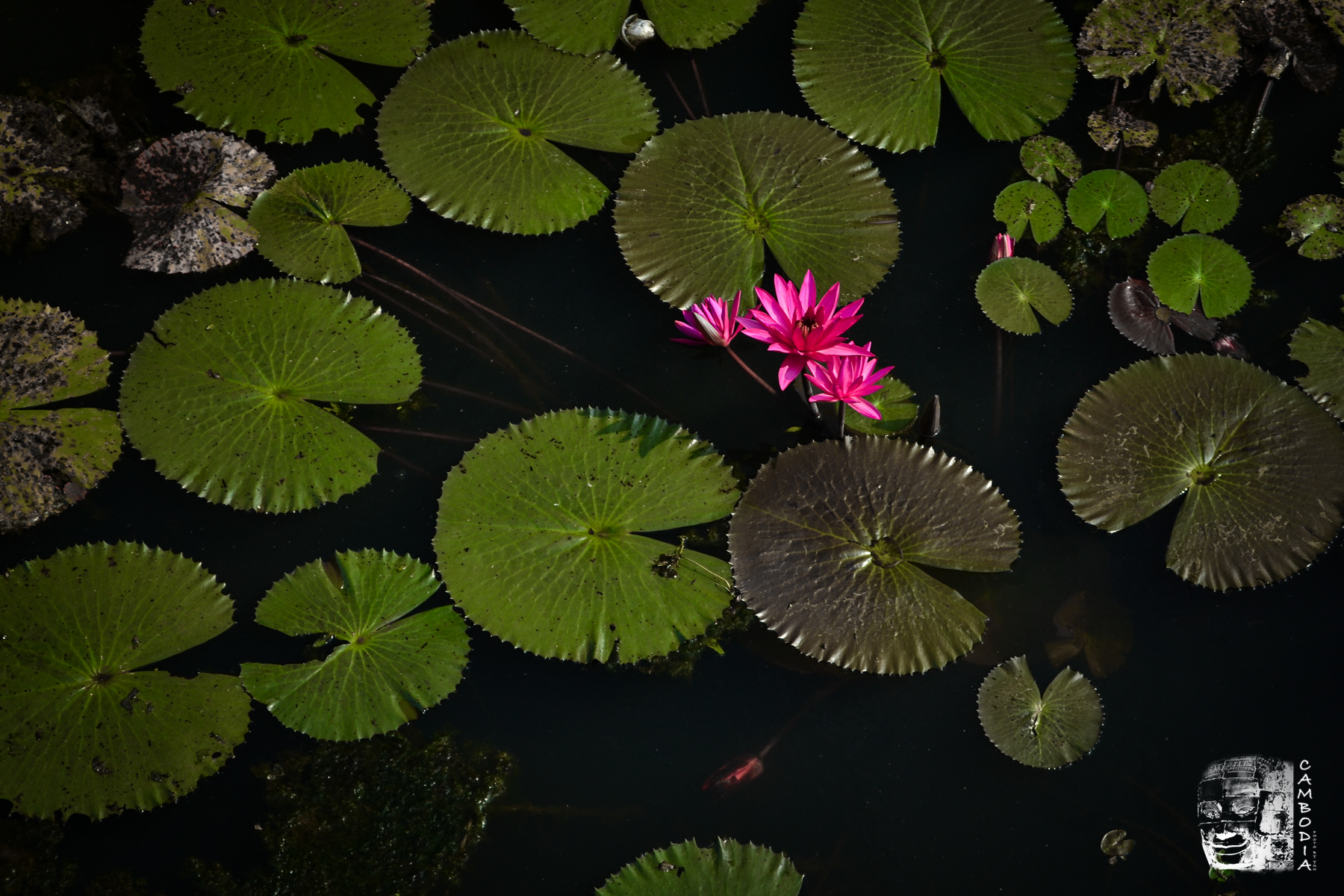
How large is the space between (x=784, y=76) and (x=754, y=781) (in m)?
2.72

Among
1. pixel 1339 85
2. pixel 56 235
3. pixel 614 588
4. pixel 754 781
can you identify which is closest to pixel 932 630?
pixel 754 781

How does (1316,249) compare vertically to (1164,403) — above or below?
above

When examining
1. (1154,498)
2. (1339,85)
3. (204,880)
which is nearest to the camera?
(204,880)

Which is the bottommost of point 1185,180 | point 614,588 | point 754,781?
point 754,781

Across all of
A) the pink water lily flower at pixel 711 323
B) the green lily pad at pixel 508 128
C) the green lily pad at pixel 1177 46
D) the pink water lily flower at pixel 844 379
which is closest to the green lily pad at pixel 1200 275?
the green lily pad at pixel 1177 46

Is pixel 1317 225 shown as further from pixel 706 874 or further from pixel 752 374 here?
pixel 706 874

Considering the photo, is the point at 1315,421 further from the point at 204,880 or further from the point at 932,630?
the point at 204,880

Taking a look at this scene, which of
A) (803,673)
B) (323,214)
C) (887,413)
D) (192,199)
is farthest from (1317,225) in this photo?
(192,199)

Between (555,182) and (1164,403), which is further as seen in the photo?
(555,182)

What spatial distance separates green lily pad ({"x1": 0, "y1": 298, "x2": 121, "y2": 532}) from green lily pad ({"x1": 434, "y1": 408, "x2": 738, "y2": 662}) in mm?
1268

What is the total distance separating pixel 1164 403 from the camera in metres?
2.81

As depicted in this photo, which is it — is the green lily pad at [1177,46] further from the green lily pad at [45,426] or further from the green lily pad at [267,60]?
the green lily pad at [45,426]

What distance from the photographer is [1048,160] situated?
317 cm

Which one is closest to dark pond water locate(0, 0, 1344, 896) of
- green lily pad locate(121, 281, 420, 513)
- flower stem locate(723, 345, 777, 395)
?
flower stem locate(723, 345, 777, 395)
